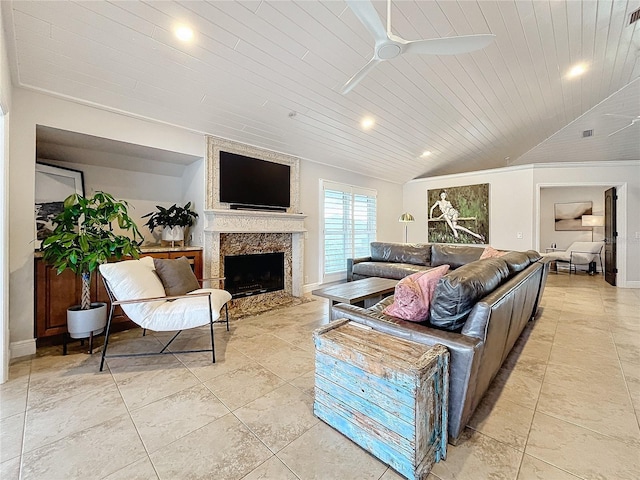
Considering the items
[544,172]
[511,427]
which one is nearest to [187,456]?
[511,427]

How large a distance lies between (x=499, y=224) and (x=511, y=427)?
570 cm

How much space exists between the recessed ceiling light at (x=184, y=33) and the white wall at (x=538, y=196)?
6.32m

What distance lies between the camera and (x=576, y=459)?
1.43m

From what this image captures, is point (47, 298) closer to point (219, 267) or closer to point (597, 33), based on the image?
point (219, 267)

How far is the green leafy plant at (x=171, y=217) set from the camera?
3.80 m

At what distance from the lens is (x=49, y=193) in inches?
125

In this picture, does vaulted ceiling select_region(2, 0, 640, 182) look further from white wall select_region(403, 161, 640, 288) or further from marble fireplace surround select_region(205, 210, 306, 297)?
marble fireplace surround select_region(205, 210, 306, 297)

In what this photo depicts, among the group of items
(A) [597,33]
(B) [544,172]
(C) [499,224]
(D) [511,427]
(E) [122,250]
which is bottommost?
(D) [511,427]

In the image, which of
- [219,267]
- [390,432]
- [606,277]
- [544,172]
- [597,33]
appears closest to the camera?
[390,432]

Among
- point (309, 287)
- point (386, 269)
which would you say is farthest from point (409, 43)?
point (309, 287)

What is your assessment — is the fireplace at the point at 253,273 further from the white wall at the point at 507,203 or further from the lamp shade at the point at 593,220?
the lamp shade at the point at 593,220

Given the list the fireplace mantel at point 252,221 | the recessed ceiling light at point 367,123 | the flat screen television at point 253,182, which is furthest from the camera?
the recessed ceiling light at point 367,123

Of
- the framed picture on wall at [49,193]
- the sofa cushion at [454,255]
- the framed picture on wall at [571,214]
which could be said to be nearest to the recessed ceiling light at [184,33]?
the framed picture on wall at [49,193]

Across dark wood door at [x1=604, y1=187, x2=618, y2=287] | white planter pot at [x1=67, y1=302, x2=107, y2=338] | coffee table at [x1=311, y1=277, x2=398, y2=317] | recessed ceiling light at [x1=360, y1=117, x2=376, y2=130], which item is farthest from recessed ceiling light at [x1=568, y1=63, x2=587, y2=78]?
white planter pot at [x1=67, y1=302, x2=107, y2=338]
